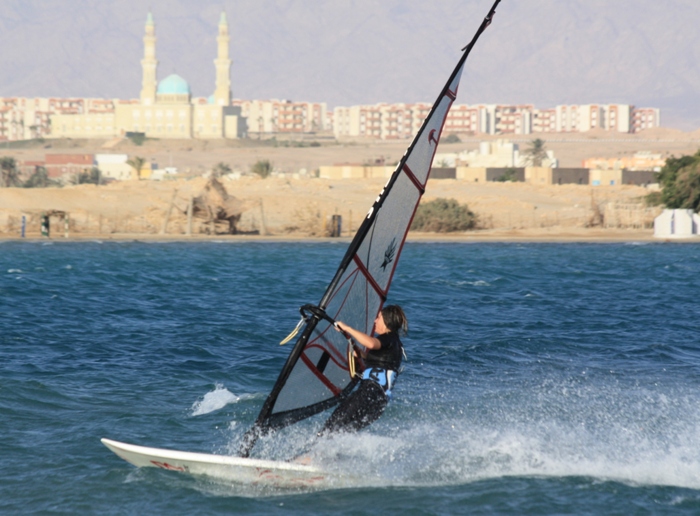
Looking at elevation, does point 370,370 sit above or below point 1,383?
above

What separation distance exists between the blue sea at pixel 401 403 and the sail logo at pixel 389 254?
1.71m

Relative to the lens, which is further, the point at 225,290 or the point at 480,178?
the point at 480,178

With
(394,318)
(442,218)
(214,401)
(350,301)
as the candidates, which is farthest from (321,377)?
(442,218)

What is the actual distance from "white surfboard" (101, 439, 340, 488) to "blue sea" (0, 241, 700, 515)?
114 mm

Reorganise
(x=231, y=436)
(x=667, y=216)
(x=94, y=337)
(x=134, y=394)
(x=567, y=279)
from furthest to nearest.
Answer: (x=667, y=216) < (x=567, y=279) < (x=94, y=337) < (x=134, y=394) < (x=231, y=436)

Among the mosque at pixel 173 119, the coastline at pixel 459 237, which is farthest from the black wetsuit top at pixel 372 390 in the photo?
the mosque at pixel 173 119

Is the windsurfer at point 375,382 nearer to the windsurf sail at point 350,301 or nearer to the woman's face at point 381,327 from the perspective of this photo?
the woman's face at point 381,327

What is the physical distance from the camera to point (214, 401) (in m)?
12.5

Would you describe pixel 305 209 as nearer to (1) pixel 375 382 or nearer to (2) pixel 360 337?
(1) pixel 375 382

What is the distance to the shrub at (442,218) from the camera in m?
63.5

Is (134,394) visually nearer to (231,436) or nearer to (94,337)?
(231,436)

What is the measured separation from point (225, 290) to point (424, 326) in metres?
10.1

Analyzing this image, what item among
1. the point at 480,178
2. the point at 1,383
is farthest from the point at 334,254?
the point at 480,178

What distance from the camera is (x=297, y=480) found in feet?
29.1
